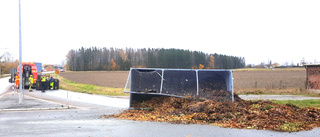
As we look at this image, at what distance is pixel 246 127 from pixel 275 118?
1.31m

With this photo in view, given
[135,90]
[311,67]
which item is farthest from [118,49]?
[135,90]

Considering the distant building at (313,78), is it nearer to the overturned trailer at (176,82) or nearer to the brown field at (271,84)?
the brown field at (271,84)

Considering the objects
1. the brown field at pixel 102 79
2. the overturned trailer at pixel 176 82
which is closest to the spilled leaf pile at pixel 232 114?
the overturned trailer at pixel 176 82

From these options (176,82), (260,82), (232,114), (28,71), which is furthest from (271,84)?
(28,71)

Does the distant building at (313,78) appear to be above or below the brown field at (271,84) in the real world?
above

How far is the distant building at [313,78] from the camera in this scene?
26.2m

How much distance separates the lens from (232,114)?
402 inches

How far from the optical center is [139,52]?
119m

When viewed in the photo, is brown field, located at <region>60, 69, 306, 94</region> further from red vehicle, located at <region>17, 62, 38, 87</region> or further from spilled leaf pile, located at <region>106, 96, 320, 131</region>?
spilled leaf pile, located at <region>106, 96, 320, 131</region>

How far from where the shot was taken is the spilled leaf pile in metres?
8.93

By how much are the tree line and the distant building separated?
55606 mm

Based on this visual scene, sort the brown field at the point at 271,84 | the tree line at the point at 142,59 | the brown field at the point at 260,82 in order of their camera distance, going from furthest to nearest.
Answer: the tree line at the point at 142,59
the brown field at the point at 260,82
the brown field at the point at 271,84

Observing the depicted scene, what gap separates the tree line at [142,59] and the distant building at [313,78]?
182 ft

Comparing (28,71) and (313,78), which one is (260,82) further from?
(28,71)
